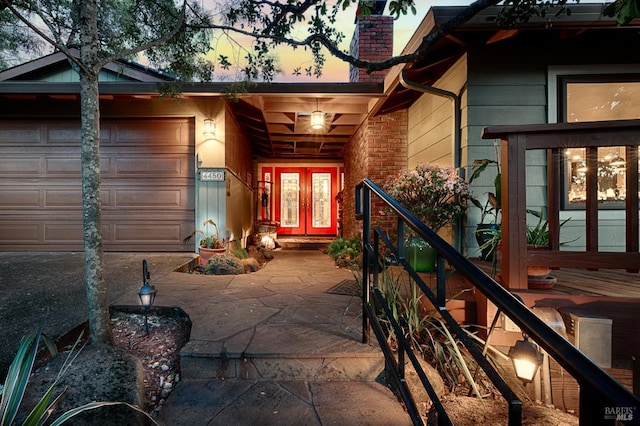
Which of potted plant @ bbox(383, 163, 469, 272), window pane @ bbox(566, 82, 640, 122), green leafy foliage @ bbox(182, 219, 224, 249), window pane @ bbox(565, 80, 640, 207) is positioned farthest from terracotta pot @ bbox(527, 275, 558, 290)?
green leafy foliage @ bbox(182, 219, 224, 249)

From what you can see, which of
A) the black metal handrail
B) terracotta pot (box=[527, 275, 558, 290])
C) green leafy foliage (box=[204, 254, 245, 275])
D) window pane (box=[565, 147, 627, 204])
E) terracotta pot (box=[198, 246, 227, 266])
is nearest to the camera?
the black metal handrail

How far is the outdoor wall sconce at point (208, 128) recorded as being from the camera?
182 inches

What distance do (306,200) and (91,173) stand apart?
24.9 ft

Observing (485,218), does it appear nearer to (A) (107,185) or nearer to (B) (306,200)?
(A) (107,185)

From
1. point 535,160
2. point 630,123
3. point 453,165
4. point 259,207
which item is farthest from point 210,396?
point 259,207

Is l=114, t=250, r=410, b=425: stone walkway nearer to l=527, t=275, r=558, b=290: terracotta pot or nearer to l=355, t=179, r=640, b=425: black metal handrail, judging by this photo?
l=355, t=179, r=640, b=425: black metal handrail

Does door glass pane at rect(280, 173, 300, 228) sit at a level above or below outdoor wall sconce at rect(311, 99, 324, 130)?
below

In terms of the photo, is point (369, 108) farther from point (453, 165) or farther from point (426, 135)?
point (453, 165)

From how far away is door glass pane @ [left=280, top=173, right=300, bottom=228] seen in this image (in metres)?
9.25

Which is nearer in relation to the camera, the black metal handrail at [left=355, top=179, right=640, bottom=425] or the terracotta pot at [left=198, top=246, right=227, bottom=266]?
the black metal handrail at [left=355, top=179, right=640, bottom=425]

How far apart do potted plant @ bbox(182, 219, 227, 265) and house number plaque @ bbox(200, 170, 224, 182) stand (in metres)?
0.64

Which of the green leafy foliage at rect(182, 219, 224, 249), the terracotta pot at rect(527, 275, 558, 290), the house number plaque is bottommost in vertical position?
the terracotta pot at rect(527, 275, 558, 290)

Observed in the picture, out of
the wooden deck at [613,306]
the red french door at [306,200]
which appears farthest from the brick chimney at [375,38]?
the wooden deck at [613,306]

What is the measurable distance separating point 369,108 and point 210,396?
4.54m
